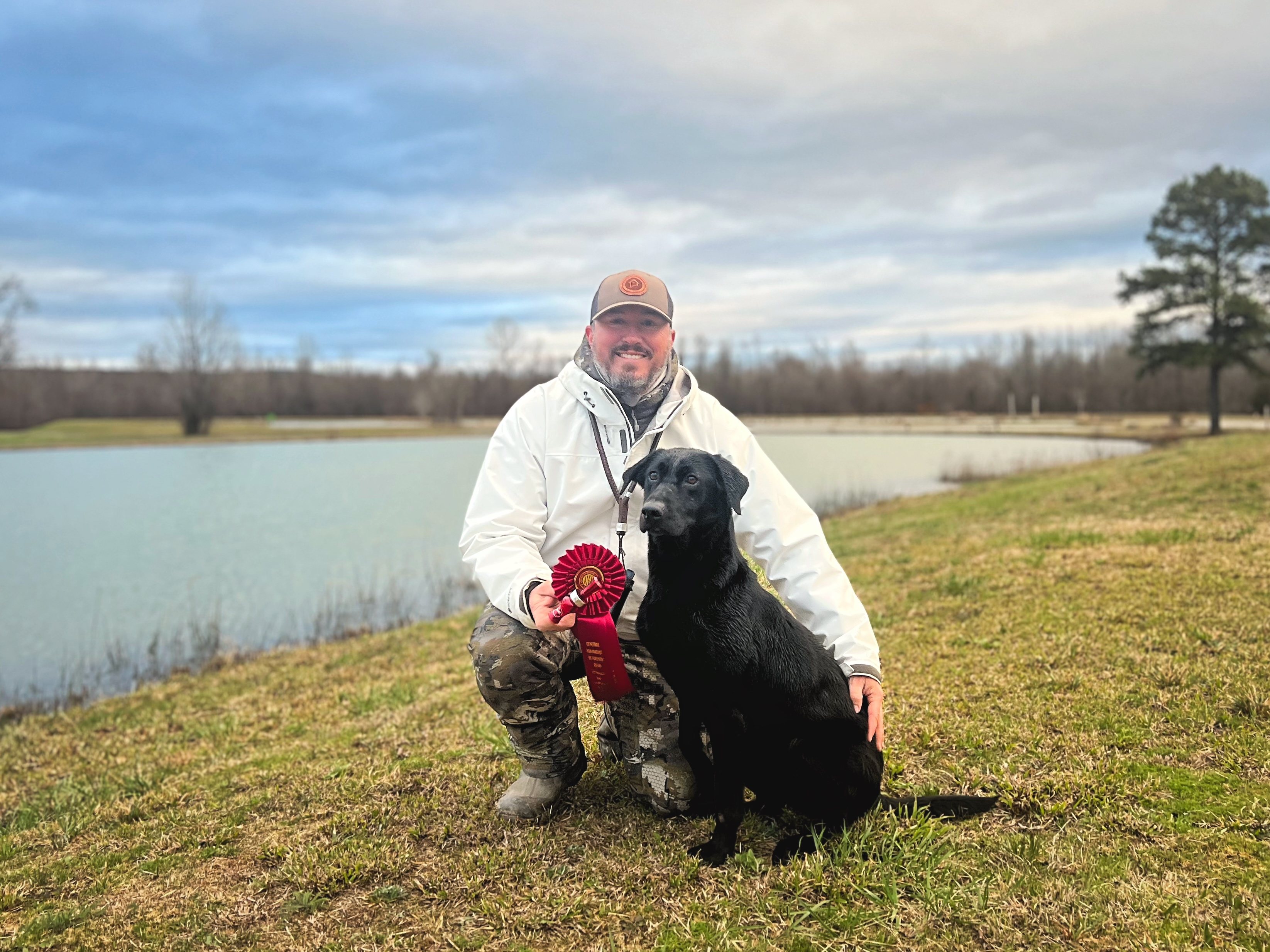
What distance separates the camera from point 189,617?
35.1ft

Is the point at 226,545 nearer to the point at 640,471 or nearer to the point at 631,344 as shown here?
the point at 631,344

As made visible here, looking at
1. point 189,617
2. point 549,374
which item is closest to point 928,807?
point 189,617

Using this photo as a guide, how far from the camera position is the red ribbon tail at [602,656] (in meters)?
2.79

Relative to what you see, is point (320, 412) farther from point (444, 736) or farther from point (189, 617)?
point (444, 736)

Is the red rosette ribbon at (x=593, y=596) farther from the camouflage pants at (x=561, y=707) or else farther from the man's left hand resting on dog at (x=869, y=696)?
the man's left hand resting on dog at (x=869, y=696)

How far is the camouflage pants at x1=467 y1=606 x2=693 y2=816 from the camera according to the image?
10.1 feet

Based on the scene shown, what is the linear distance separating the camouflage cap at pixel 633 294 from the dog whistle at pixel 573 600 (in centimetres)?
117

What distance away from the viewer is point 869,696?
288 centimetres

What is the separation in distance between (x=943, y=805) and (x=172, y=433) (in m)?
62.4

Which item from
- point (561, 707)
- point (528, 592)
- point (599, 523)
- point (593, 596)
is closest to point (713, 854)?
point (561, 707)

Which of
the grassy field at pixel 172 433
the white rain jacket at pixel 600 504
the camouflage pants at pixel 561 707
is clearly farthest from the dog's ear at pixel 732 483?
the grassy field at pixel 172 433

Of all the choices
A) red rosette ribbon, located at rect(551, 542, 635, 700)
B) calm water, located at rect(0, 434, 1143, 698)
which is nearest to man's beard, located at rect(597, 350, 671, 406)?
red rosette ribbon, located at rect(551, 542, 635, 700)

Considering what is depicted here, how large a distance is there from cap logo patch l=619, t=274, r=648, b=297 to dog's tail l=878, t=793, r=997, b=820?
2194mm

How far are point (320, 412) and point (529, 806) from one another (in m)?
87.4
